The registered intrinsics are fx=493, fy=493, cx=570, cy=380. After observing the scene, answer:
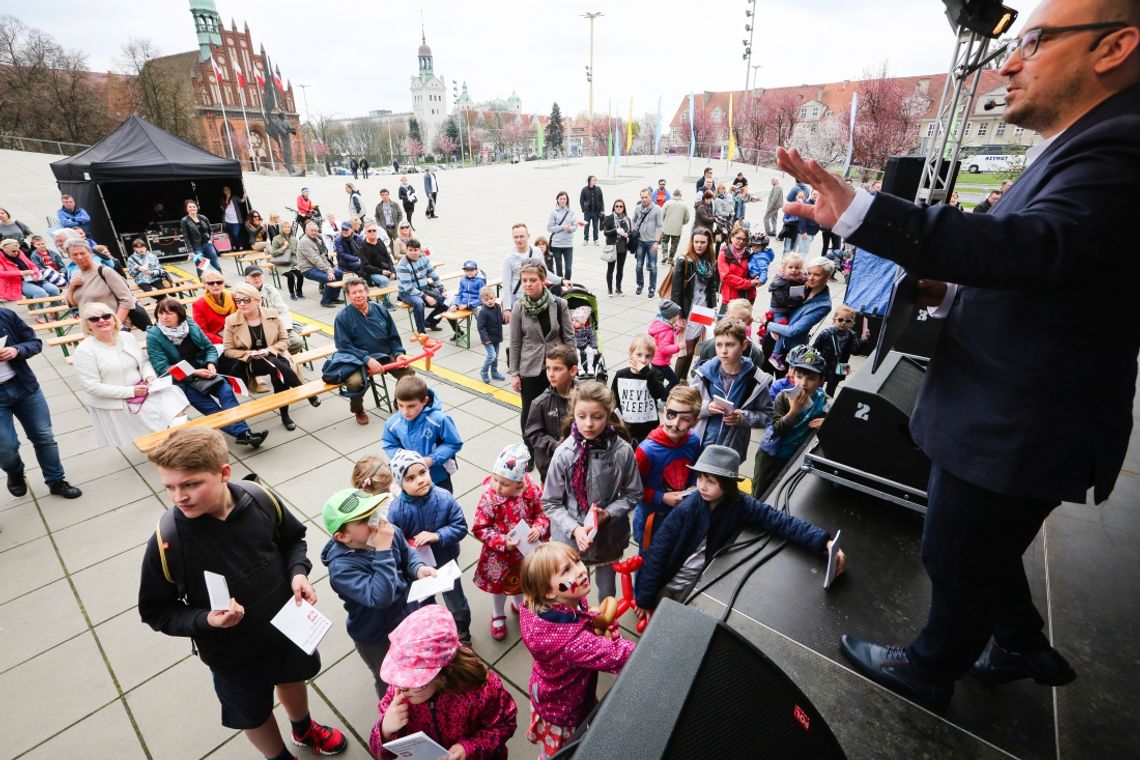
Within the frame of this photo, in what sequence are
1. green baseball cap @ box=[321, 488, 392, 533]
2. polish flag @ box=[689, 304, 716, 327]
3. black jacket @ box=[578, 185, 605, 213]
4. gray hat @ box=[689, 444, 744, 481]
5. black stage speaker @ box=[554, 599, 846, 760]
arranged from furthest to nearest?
black jacket @ box=[578, 185, 605, 213] → polish flag @ box=[689, 304, 716, 327] → gray hat @ box=[689, 444, 744, 481] → green baseball cap @ box=[321, 488, 392, 533] → black stage speaker @ box=[554, 599, 846, 760]

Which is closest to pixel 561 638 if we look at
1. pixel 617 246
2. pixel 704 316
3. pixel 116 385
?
pixel 704 316

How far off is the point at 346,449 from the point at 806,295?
544 centimetres

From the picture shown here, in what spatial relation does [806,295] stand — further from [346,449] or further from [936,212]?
[346,449]

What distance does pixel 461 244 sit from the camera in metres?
16.0

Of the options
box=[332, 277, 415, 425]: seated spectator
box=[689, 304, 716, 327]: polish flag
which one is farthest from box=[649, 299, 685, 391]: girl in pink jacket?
box=[332, 277, 415, 425]: seated spectator

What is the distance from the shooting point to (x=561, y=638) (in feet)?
6.61

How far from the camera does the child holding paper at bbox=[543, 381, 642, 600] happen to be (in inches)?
114

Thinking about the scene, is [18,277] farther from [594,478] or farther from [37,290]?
[594,478]

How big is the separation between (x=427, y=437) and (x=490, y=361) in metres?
3.38

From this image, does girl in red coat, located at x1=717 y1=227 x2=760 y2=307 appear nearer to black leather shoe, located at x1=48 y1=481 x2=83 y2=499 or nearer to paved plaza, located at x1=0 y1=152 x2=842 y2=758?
paved plaza, located at x1=0 y1=152 x2=842 y2=758

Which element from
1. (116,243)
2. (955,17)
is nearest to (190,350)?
(955,17)

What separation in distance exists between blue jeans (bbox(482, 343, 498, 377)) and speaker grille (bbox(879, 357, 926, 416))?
4.98 m

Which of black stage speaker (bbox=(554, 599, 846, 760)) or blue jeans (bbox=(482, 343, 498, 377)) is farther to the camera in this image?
blue jeans (bbox=(482, 343, 498, 377))

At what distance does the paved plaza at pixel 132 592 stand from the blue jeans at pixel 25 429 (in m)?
0.33
